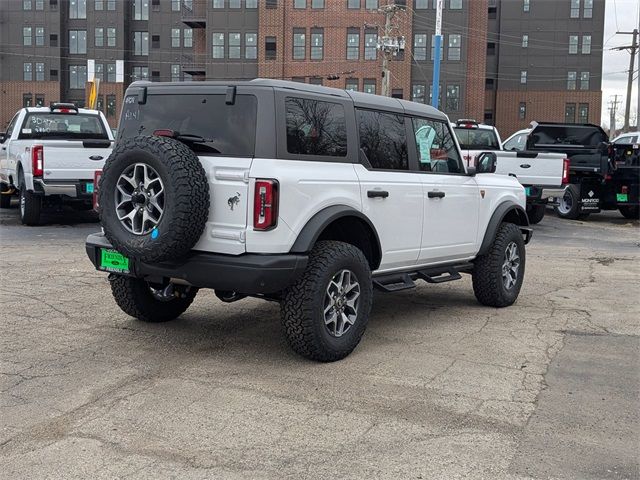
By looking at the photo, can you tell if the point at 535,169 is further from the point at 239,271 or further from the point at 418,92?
the point at 418,92

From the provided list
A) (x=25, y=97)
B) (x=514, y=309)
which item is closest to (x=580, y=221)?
(x=514, y=309)

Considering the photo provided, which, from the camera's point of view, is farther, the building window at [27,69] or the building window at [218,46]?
the building window at [27,69]

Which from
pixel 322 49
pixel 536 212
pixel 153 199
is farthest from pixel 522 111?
pixel 153 199

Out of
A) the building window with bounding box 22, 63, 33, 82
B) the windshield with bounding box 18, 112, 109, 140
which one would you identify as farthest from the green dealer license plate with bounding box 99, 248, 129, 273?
the building window with bounding box 22, 63, 33, 82

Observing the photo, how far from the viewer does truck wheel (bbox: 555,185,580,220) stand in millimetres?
17812

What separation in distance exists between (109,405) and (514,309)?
4561mm

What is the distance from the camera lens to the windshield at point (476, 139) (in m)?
17.5

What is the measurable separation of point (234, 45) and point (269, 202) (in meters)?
54.6

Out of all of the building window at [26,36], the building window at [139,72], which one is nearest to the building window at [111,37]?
the building window at [139,72]

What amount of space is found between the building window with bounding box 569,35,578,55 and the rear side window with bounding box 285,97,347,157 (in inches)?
2436

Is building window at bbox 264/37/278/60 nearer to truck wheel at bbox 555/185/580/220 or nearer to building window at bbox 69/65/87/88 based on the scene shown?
building window at bbox 69/65/87/88

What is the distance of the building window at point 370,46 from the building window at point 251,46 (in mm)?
8540

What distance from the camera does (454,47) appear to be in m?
55.8

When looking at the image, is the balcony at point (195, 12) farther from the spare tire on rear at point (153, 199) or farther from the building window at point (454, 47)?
the spare tire on rear at point (153, 199)
